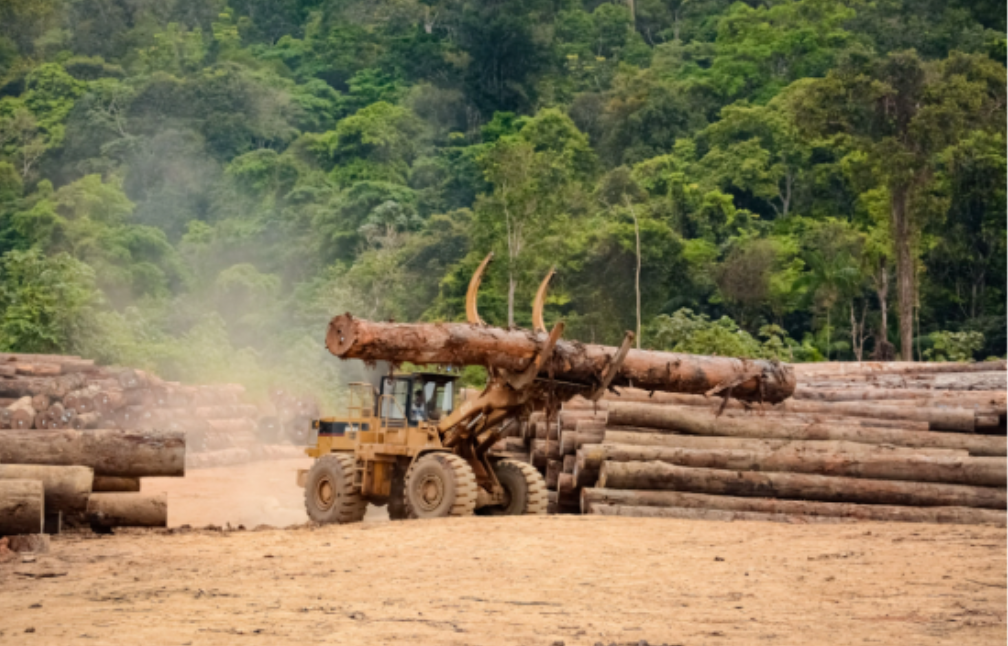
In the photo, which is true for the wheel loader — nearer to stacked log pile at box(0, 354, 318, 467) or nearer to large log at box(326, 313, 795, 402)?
large log at box(326, 313, 795, 402)

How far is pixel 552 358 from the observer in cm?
1390

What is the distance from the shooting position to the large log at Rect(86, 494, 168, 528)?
1393 centimetres

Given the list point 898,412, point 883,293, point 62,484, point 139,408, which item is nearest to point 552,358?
point 62,484

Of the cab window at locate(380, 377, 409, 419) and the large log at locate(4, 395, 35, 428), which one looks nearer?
the cab window at locate(380, 377, 409, 419)

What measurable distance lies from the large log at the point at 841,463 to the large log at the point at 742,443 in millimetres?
261

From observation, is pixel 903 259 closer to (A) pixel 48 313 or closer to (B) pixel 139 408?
(B) pixel 139 408

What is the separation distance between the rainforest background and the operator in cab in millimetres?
18222

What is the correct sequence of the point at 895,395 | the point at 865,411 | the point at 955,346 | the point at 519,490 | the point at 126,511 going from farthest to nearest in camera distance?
the point at 955,346, the point at 895,395, the point at 865,411, the point at 519,490, the point at 126,511

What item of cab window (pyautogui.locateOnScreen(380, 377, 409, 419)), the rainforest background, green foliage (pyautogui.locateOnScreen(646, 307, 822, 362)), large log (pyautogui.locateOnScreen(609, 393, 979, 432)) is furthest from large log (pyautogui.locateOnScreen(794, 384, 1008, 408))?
the rainforest background

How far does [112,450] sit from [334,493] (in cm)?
390

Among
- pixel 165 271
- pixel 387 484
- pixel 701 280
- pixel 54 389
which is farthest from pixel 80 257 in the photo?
pixel 387 484

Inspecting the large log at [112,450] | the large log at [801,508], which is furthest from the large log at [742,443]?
the large log at [112,450]

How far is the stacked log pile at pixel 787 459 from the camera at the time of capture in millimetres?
16031

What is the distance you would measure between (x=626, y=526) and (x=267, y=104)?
7496cm
